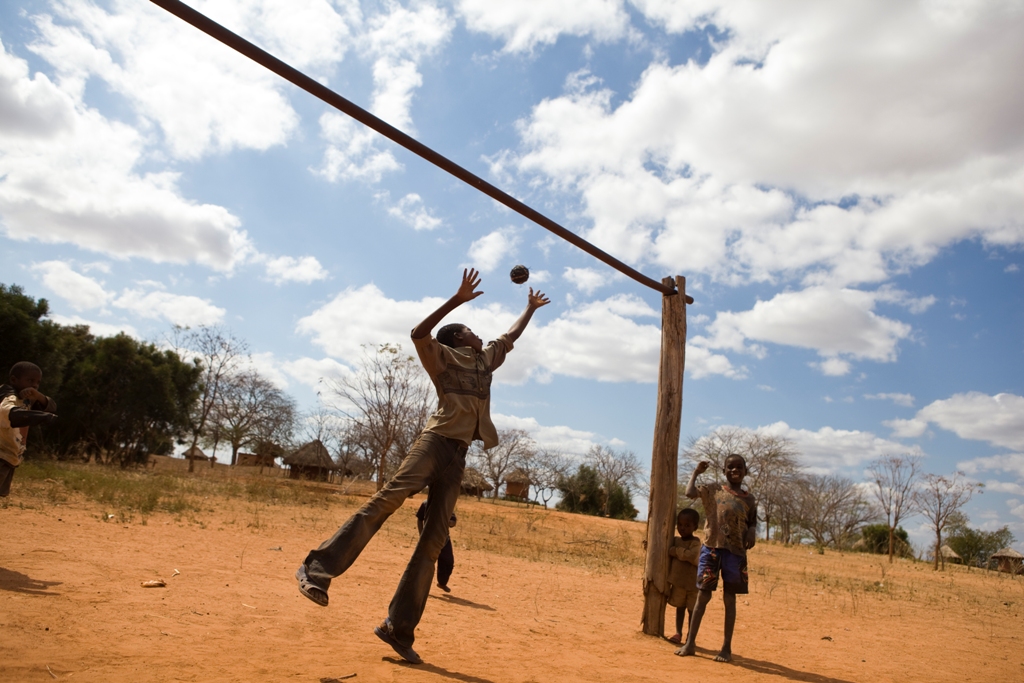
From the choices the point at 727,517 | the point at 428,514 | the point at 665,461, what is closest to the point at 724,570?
the point at 727,517

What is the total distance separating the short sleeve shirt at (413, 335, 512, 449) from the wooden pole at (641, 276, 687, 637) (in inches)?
93.6

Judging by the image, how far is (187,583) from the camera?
19.4 feet

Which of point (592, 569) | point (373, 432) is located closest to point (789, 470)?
point (373, 432)

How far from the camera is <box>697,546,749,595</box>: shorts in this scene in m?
5.37

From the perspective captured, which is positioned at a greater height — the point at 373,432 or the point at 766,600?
the point at 373,432

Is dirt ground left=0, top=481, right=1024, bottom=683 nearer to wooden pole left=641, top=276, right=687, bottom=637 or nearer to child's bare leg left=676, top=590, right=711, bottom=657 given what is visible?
child's bare leg left=676, top=590, right=711, bottom=657

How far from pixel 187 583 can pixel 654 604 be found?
416cm

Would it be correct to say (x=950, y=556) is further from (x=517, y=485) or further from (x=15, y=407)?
(x=15, y=407)

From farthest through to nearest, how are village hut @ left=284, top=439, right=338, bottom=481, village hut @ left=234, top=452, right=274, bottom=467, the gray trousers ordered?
village hut @ left=234, top=452, right=274, bottom=467
village hut @ left=284, top=439, right=338, bottom=481
the gray trousers

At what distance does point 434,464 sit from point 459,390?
50cm

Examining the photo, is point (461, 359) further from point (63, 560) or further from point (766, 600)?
point (766, 600)

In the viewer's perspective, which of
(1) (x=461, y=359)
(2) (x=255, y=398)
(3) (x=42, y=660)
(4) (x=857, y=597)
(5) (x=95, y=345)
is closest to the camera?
(3) (x=42, y=660)

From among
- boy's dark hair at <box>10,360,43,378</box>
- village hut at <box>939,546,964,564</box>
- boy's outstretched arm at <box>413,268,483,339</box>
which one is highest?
boy's outstretched arm at <box>413,268,483,339</box>

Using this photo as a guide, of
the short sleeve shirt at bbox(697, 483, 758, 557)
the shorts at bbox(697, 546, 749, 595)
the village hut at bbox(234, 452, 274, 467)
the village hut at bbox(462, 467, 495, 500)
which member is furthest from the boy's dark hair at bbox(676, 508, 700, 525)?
the village hut at bbox(234, 452, 274, 467)
